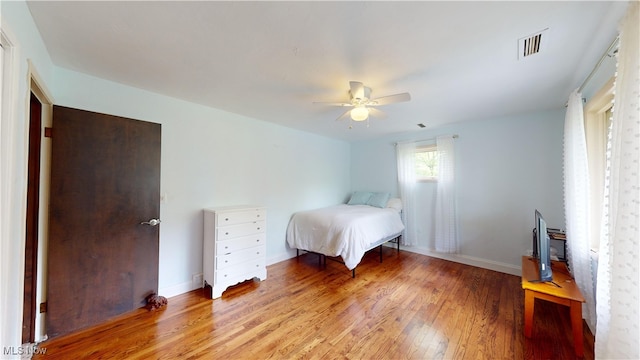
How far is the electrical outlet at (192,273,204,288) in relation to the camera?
270cm

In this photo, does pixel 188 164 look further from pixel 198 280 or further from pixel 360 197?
pixel 360 197

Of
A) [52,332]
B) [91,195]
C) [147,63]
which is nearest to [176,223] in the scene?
[91,195]

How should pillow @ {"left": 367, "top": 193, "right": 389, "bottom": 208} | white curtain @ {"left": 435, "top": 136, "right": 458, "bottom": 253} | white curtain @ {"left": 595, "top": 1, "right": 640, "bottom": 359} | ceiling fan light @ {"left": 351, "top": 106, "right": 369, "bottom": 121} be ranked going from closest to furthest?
white curtain @ {"left": 595, "top": 1, "right": 640, "bottom": 359}
ceiling fan light @ {"left": 351, "top": 106, "right": 369, "bottom": 121}
white curtain @ {"left": 435, "top": 136, "right": 458, "bottom": 253}
pillow @ {"left": 367, "top": 193, "right": 389, "bottom": 208}

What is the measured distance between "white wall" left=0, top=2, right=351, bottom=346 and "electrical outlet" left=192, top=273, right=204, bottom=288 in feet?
0.14

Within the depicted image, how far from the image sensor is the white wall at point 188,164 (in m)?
1.25

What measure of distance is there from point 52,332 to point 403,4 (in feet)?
11.1

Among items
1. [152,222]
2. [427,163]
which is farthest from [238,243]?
[427,163]

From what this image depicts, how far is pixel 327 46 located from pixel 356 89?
47 centimetres

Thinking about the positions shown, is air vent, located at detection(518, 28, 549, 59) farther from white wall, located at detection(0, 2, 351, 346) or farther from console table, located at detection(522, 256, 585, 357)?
white wall, located at detection(0, 2, 351, 346)

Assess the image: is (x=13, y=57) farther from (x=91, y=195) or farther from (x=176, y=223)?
(x=176, y=223)

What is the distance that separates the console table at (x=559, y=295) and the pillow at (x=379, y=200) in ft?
7.27

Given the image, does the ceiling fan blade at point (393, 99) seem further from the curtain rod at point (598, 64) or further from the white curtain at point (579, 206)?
the white curtain at point (579, 206)

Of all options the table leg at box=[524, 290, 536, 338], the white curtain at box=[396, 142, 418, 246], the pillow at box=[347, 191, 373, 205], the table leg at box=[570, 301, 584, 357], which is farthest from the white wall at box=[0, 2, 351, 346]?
the table leg at box=[570, 301, 584, 357]

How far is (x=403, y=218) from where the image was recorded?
4.19 metres
